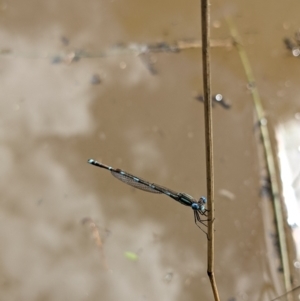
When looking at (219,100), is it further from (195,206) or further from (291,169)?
(195,206)

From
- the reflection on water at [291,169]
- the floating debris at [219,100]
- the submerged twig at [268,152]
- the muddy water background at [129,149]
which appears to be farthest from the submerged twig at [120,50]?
the reflection on water at [291,169]

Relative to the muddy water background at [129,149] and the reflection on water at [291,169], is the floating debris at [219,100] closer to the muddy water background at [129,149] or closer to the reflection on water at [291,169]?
the muddy water background at [129,149]

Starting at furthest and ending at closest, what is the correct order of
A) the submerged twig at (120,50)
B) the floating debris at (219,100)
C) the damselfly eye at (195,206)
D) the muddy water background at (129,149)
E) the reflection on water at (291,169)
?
the submerged twig at (120,50), the floating debris at (219,100), the reflection on water at (291,169), the muddy water background at (129,149), the damselfly eye at (195,206)

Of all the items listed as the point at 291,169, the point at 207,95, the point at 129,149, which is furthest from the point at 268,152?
the point at 207,95

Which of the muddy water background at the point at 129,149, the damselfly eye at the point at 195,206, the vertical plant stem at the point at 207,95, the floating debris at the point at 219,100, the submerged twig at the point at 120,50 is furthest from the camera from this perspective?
the submerged twig at the point at 120,50

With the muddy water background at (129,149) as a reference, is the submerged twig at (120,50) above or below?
above

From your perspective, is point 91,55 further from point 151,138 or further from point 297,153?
point 297,153

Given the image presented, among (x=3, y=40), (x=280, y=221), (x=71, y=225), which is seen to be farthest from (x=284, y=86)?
(x=3, y=40)
